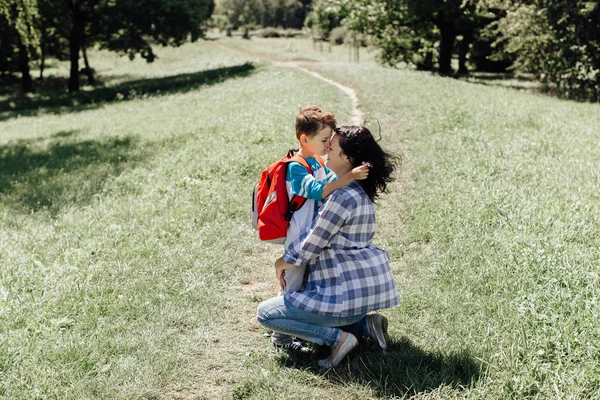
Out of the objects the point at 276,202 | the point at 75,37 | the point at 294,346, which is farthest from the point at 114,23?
the point at 294,346

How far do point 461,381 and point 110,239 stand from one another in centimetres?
492

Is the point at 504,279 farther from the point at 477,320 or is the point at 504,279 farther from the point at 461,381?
the point at 461,381

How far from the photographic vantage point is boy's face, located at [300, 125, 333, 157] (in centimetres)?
428

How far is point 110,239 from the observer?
7059mm

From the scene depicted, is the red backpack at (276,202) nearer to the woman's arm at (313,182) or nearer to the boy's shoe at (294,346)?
the woman's arm at (313,182)

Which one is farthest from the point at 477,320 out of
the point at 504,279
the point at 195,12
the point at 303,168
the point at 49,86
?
the point at 49,86

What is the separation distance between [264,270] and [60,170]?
321 inches

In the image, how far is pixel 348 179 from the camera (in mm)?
4066

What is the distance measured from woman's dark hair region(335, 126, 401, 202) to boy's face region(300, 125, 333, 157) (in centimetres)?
10

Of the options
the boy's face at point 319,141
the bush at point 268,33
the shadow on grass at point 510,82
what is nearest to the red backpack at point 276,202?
the boy's face at point 319,141

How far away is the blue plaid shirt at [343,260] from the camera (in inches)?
162

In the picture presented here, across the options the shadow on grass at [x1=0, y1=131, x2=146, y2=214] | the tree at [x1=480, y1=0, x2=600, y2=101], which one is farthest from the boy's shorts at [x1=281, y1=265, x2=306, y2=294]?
the tree at [x1=480, y1=0, x2=600, y2=101]

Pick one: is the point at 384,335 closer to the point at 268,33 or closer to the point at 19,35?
the point at 19,35

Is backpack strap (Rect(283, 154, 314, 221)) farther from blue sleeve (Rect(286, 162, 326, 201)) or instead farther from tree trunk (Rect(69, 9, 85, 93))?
tree trunk (Rect(69, 9, 85, 93))
